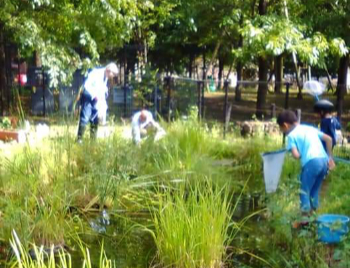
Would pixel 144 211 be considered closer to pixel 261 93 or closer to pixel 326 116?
pixel 326 116

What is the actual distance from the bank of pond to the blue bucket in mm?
50

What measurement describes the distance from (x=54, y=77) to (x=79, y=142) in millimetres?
4902

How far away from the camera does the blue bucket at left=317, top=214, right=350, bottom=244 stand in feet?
14.1

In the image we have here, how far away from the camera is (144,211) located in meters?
6.11

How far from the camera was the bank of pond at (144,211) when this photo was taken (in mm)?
4320

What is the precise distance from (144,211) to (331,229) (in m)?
2.32

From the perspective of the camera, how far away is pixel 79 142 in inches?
278

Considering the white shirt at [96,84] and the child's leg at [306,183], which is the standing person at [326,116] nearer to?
the child's leg at [306,183]

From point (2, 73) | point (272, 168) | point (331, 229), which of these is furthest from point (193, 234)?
point (2, 73)

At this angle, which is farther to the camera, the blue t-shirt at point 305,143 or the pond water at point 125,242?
the blue t-shirt at point 305,143

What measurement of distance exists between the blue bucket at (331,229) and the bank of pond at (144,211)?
0.05 m

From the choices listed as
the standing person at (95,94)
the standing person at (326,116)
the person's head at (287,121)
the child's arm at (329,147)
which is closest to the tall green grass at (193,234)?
the person's head at (287,121)

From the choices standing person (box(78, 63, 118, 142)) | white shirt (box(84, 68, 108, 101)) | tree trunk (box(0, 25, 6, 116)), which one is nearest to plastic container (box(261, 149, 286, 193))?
standing person (box(78, 63, 118, 142))

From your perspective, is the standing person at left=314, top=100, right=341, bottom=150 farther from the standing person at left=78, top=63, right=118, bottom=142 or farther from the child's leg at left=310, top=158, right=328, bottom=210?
the standing person at left=78, top=63, right=118, bottom=142
